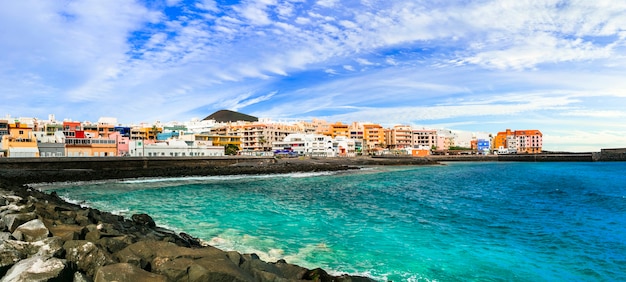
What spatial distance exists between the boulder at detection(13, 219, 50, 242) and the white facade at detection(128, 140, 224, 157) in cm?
6213

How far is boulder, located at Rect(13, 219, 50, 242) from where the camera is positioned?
21.5 feet

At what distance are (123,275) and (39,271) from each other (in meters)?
0.89

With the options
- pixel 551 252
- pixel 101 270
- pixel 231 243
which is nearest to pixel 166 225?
pixel 231 243

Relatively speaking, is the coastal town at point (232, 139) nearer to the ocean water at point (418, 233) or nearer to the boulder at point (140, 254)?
the ocean water at point (418, 233)

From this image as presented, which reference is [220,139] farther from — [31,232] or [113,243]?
[113,243]

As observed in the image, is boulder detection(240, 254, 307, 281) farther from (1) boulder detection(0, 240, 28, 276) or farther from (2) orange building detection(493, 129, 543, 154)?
(2) orange building detection(493, 129, 543, 154)

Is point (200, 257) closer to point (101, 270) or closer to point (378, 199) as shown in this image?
point (101, 270)

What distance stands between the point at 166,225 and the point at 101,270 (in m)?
9.69

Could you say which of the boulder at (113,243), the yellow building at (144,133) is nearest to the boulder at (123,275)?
the boulder at (113,243)

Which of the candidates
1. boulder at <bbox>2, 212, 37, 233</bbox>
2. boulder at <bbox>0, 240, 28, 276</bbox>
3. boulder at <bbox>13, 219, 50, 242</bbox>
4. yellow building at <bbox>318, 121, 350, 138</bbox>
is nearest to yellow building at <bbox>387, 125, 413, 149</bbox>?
yellow building at <bbox>318, 121, 350, 138</bbox>

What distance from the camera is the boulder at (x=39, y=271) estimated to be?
4254 millimetres

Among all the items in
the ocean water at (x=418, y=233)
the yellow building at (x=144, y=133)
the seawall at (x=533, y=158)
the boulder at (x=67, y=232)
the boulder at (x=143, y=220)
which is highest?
the yellow building at (x=144, y=133)

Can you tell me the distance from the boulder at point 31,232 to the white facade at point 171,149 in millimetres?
62134

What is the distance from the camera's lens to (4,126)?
7069 cm
